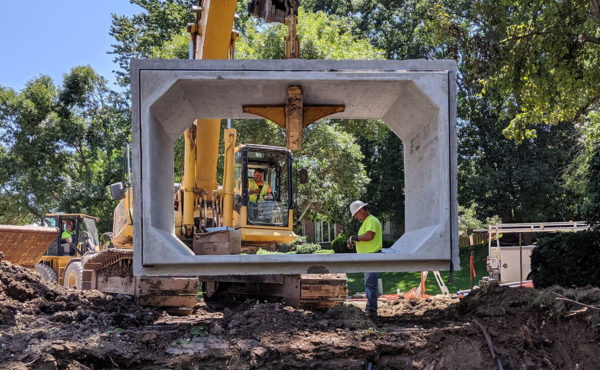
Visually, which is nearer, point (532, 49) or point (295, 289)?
point (295, 289)

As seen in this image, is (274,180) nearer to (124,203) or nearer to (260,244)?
(260,244)

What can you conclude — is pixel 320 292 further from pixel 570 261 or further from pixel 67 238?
pixel 67 238

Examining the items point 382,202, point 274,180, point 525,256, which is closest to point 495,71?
point 274,180

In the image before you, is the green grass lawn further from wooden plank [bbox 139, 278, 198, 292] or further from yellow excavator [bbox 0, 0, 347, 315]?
wooden plank [bbox 139, 278, 198, 292]

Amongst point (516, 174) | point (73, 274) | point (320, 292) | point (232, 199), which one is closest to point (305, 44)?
point (73, 274)

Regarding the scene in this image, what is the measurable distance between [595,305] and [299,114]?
11.4 feet

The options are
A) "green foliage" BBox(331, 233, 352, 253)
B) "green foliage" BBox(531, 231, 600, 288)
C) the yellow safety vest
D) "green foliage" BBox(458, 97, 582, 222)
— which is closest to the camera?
"green foliage" BBox(531, 231, 600, 288)

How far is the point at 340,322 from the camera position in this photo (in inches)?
243

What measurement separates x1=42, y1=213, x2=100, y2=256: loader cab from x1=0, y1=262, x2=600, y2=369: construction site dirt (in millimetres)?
11552

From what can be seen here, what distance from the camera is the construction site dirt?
5.06 meters

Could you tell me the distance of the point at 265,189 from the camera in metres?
10.6

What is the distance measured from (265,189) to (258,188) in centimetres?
18

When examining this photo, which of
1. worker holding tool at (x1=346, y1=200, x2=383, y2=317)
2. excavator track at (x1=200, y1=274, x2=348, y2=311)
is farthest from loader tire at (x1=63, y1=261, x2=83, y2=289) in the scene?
worker holding tool at (x1=346, y1=200, x2=383, y2=317)

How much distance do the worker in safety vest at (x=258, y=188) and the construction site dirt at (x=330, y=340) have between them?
156 inches
